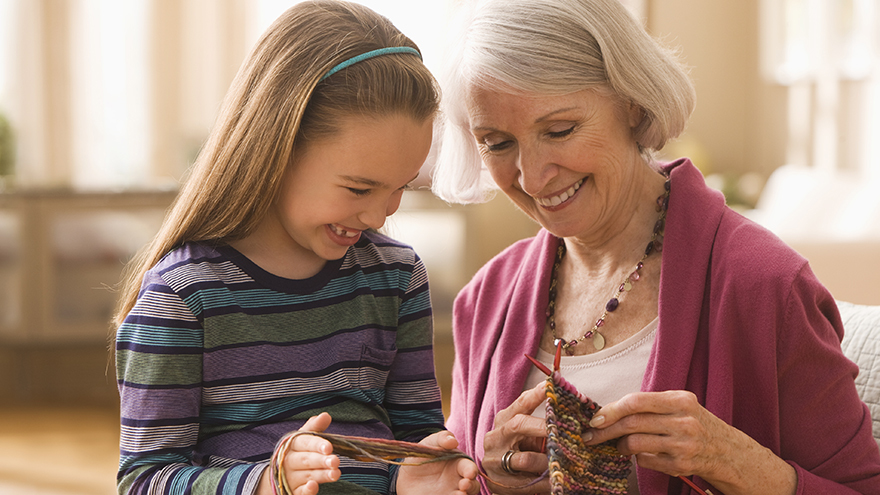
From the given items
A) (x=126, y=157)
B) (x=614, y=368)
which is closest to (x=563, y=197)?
(x=614, y=368)

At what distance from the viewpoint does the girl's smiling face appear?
1192mm

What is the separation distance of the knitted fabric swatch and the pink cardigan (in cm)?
15

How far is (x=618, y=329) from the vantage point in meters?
1.53

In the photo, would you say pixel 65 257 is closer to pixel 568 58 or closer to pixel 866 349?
pixel 568 58

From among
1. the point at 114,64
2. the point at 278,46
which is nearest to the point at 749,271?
the point at 278,46

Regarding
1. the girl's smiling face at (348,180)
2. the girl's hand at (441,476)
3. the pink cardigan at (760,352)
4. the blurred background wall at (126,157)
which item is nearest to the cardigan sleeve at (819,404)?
the pink cardigan at (760,352)

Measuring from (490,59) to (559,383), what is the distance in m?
0.56

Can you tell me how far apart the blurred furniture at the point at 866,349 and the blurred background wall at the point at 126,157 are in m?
2.91

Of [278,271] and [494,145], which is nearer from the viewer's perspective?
[278,271]

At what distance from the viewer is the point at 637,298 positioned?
1537mm

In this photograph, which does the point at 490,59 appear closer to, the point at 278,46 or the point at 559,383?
the point at 278,46

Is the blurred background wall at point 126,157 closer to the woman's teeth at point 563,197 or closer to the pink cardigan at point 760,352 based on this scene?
the woman's teeth at point 563,197

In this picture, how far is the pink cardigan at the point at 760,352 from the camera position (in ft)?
4.33

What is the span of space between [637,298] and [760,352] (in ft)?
0.87
